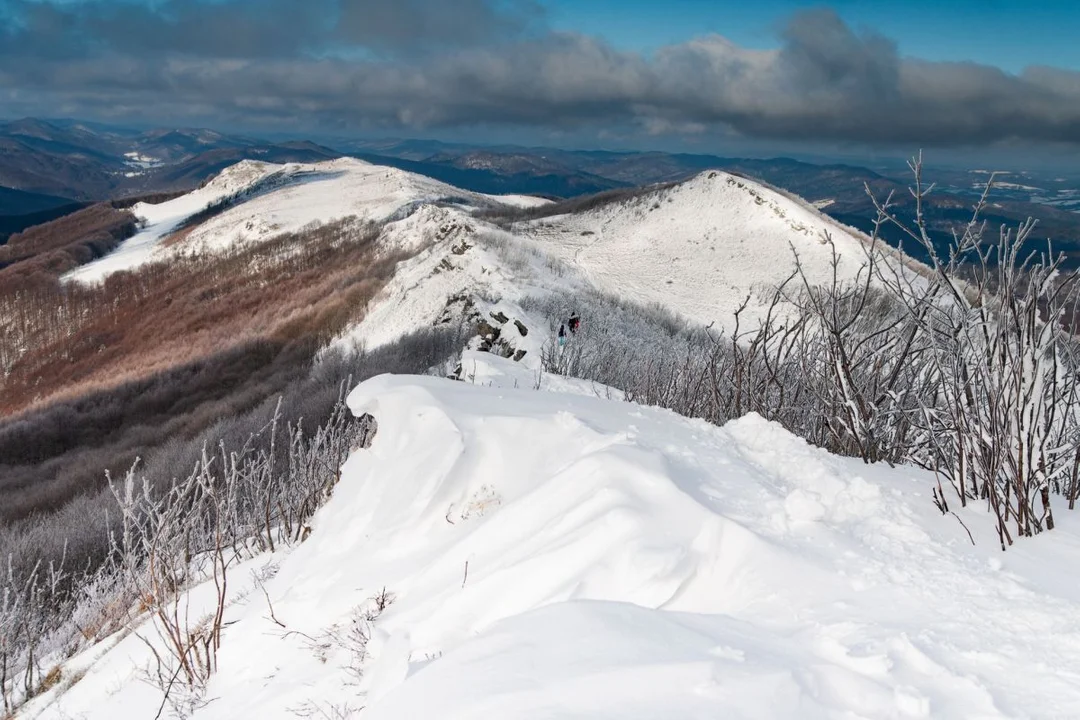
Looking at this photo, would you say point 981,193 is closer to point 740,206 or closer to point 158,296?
point 740,206

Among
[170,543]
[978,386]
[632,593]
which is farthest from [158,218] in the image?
[978,386]

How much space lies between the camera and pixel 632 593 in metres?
3.01

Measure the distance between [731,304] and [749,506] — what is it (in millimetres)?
30676

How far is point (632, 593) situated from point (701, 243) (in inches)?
1554

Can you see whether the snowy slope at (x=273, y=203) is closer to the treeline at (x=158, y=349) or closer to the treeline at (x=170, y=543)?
the treeline at (x=158, y=349)

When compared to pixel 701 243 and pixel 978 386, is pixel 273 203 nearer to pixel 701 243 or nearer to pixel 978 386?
pixel 701 243

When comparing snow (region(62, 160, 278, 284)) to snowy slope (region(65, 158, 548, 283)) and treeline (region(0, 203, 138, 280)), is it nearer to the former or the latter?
snowy slope (region(65, 158, 548, 283))

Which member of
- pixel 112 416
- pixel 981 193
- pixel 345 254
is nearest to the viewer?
pixel 981 193

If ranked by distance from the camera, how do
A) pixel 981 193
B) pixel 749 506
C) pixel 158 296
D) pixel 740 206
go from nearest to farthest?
pixel 749 506
pixel 981 193
pixel 740 206
pixel 158 296

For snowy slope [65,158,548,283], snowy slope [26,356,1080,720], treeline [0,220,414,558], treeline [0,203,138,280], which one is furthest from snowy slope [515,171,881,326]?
treeline [0,203,138,280]

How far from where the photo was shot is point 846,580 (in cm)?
287

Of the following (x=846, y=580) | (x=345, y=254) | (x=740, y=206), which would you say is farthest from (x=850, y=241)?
(x=846, y=580)

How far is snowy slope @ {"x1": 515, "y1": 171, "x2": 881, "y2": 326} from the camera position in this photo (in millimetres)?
34062

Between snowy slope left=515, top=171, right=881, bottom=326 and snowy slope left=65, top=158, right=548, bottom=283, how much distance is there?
925 inches
